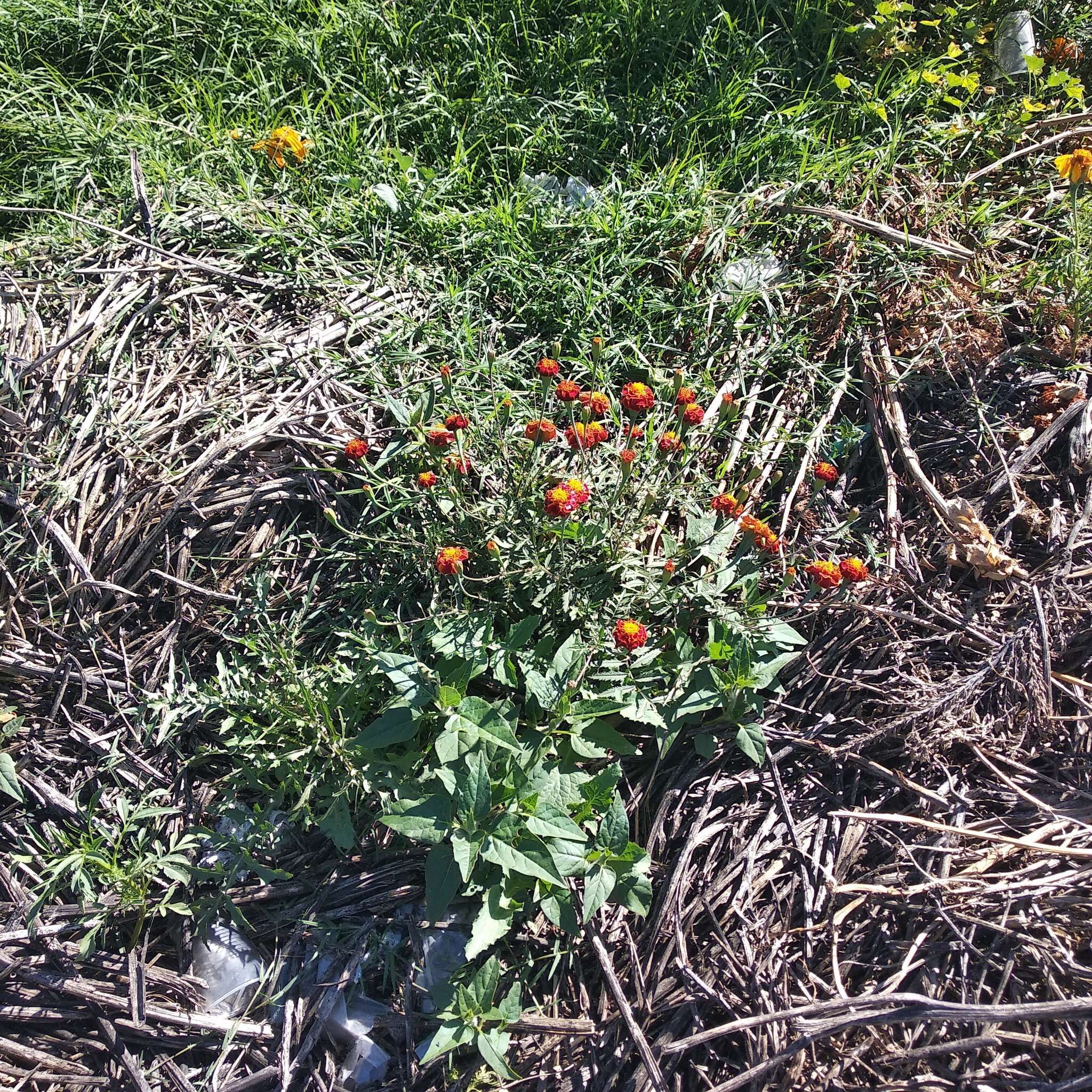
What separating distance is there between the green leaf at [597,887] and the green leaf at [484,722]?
0.30m

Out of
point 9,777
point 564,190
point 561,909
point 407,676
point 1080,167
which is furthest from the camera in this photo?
point 564,190

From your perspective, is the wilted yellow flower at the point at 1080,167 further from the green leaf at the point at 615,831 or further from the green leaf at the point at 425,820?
the green leaf at the point at 425,820

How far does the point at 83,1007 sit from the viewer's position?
1.81 meters

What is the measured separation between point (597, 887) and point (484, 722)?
40cm

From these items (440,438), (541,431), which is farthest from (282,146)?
(541,431)

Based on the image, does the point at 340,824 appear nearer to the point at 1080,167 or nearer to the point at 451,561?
the point at 451,561

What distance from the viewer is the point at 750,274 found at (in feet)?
8.50

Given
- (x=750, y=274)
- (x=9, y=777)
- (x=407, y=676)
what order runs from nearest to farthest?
(x=407, y=676)
(x=9, y=777)
(x=750, y=274)

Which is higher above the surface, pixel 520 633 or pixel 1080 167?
pixel 1080 167

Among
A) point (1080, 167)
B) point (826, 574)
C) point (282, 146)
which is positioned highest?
point (1080, 167)

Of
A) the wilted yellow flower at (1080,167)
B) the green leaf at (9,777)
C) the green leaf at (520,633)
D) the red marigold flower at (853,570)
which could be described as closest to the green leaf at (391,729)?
the green leaf at (520,633)

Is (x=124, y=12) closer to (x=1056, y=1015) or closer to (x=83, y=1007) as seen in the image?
(x=83, y=1007)

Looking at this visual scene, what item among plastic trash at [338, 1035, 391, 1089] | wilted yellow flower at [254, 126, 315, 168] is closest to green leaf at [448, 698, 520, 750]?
plastic trash at [338, 1035, 391, 1089]

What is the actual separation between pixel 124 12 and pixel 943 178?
9.67 ft
